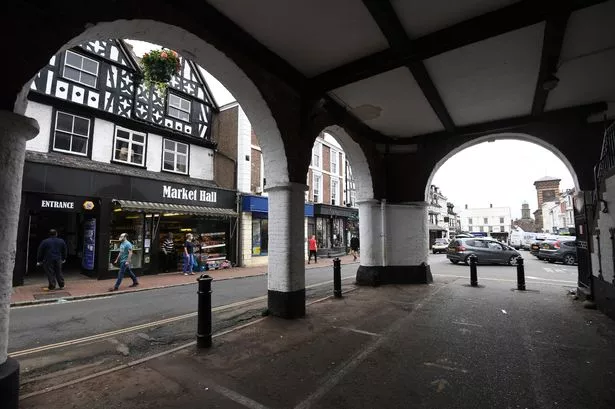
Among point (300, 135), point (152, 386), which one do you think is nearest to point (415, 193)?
point (300, 135)

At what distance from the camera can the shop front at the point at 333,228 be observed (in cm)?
2141

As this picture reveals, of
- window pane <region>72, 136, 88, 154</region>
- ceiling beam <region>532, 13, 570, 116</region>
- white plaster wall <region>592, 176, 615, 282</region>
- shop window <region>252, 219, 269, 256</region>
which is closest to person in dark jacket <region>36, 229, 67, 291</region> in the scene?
window pane <region>72, 136, 88, 154</region>

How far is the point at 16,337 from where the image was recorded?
16.6ft

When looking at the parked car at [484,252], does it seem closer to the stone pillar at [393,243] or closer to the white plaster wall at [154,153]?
the stone pillar at [393,243]

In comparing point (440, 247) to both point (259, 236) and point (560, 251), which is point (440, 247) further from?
point (259, 236)

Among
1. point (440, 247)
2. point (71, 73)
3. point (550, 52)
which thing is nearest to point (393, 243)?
point (550, 52)

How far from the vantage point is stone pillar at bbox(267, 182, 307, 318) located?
19.0ft

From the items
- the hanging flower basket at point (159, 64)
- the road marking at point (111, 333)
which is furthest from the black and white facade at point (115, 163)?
the road marking at point (111, 333)

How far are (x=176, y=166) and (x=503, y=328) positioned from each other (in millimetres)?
13711

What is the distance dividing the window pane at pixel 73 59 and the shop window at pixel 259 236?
959 cm

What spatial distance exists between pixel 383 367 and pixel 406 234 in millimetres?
6557

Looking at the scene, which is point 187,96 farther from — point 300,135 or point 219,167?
point 300,135

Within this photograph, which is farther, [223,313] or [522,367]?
[223,313]

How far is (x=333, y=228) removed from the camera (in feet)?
75.3
